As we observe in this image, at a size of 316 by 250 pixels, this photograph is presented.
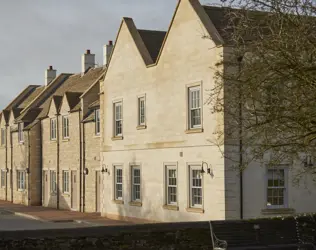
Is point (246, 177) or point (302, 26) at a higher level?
point (302, 26)

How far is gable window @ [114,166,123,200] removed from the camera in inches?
1219

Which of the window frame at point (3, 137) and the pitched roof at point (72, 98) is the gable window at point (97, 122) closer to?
the pitched roof at point (72, 98)

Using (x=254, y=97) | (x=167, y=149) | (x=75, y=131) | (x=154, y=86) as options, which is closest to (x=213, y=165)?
(x=167, y=149)

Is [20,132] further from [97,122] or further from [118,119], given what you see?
[118,119]

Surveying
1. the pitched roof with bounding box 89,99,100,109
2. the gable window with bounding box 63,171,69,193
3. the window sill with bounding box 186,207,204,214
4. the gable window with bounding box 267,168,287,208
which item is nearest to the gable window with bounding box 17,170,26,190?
the gable window with bounding box 63,171,69,193

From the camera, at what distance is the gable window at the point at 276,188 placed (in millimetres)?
23953

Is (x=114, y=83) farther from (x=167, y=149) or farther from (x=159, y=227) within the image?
(x=159, y=227)

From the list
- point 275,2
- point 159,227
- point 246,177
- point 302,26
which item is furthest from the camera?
point 246,177

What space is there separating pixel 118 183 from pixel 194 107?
296 inches

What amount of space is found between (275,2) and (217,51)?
920 centimetres

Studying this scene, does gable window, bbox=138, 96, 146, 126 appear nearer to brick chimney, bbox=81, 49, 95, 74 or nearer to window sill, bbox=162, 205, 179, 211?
window sill, bbox=162, 205, 179, 211

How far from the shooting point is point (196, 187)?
2491 centimetres

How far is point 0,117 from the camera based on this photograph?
185 feet

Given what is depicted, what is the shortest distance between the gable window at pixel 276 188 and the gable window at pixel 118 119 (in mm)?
9390
